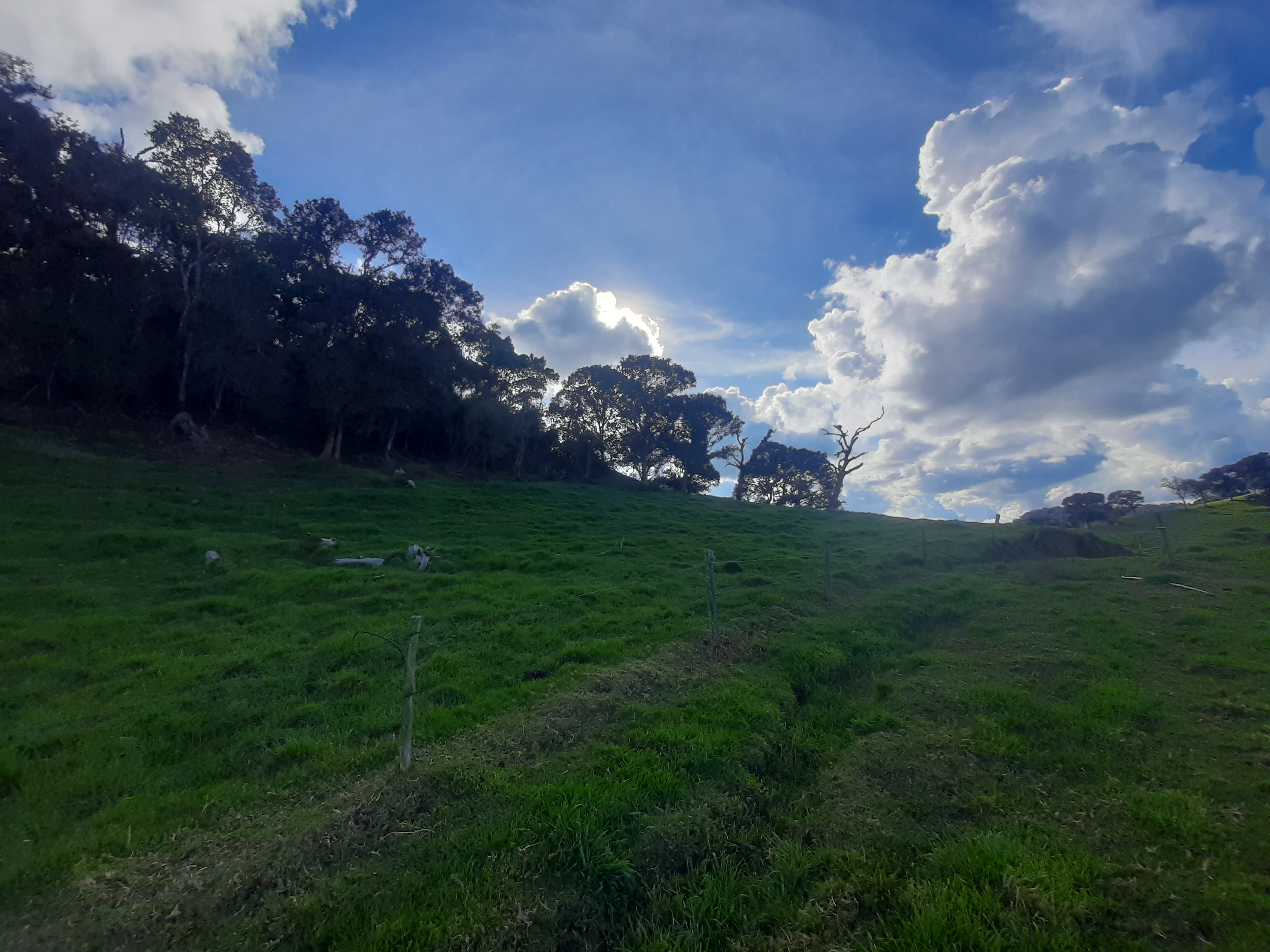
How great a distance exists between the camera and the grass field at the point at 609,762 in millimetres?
5125

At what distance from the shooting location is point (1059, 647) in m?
13.1

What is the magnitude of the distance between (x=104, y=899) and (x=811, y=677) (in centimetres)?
1017

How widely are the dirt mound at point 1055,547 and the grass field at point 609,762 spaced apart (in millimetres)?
9441

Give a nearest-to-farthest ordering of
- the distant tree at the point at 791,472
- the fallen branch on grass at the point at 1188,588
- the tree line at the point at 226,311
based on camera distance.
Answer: the fallen branch on grass at the point at 1188,588, the tree line at the point at 226,311, the distant tree at the point at 791,472

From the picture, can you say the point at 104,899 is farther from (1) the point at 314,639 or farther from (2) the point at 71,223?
(2) the point at 71,223

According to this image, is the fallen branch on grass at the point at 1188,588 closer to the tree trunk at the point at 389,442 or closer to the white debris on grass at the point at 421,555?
the white debris on grass at the point at 421,555

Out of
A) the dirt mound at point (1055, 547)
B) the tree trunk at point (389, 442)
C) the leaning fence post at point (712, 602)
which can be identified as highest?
the tree trunk at point (389, 442)

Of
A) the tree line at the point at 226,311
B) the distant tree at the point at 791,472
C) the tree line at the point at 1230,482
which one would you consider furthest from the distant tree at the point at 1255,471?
the tree line at the point at 226,311

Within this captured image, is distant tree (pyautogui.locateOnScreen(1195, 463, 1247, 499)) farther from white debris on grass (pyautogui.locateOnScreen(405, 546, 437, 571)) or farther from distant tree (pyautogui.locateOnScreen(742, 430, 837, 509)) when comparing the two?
white debris on grass (pyautogui.locateOnScreen(405, 546, 437, 571))

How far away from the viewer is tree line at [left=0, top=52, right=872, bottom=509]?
26.5 metres

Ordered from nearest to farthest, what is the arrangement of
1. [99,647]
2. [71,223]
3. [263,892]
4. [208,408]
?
[263,892], [99,647], [71,223], [208,408]

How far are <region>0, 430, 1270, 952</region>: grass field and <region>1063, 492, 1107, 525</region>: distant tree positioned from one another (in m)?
27.3

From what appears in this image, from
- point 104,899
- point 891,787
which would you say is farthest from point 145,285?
point 891,787

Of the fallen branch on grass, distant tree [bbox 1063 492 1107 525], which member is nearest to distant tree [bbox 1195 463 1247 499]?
distant tree [bbox 1063 492 1107 525]
